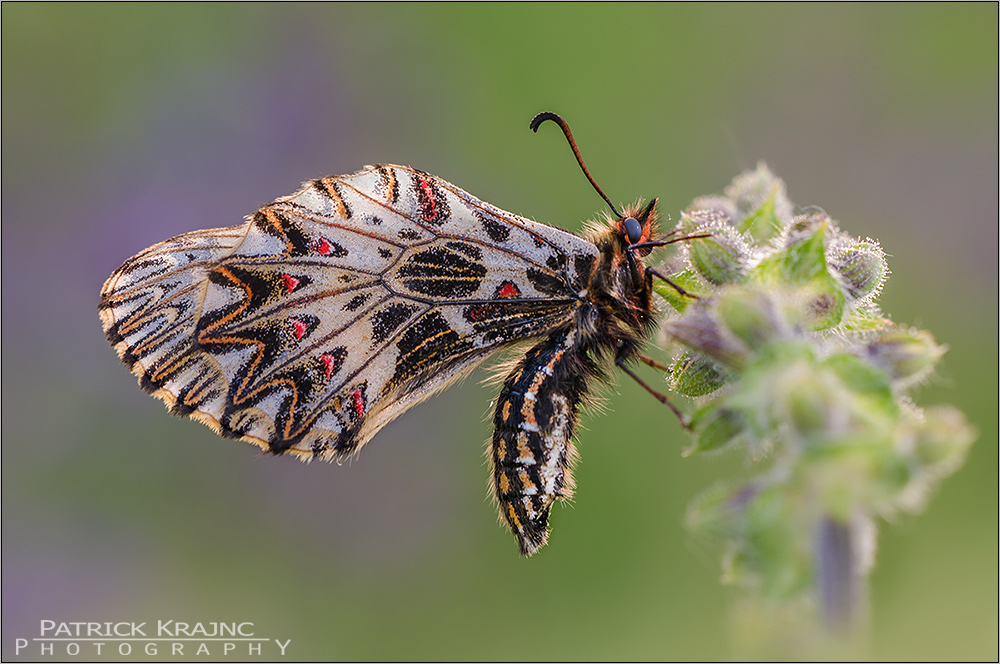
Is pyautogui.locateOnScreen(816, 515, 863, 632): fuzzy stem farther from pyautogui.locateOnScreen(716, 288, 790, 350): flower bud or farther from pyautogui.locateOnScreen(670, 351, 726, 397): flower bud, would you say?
pyautogui.locateOnScreen(670, 351, 726, 397): flower bud

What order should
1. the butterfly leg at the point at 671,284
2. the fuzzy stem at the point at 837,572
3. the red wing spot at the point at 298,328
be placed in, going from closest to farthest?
the fuzzy stem at the point at 837,572 < the butterfly leg at the point at 671,284 < the red wing spot at the point at 298,328

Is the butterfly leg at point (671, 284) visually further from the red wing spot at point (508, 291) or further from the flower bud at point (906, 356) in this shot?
the flower bud at point (906, 356)

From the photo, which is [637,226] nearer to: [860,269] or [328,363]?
[860,269]

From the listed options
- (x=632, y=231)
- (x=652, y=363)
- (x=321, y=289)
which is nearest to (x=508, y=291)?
(x=632, y=231)

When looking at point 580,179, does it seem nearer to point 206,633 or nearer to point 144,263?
point 144,263

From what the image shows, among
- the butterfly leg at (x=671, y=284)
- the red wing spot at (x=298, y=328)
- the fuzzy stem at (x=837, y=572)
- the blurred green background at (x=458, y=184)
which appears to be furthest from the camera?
the blurred green background at (x=458, y=184)

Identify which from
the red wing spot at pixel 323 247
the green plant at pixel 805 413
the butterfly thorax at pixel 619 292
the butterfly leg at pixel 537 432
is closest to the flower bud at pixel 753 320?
the green plant at pixel 805 413
